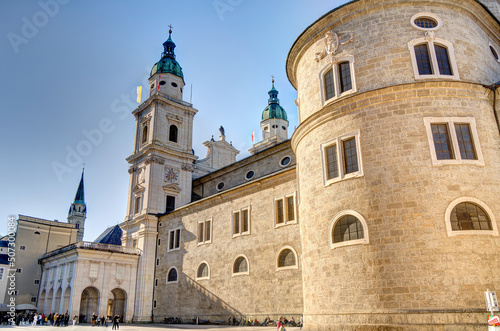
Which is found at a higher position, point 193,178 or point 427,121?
point 193,178

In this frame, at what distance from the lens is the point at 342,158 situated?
56.1 feet

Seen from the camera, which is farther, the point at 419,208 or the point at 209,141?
the point at 209,141

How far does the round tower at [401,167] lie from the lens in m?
14.0

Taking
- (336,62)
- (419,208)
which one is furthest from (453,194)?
(336,62)

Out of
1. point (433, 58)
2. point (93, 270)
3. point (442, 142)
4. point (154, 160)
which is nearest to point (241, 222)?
point (93, 270)

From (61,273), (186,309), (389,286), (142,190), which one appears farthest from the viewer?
(142,190)

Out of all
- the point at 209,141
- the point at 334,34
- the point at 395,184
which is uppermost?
the point at 209,141

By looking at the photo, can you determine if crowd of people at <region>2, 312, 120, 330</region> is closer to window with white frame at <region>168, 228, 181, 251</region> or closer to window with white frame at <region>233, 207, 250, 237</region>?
window with white frame at <region>168, 228, 181, 251</region>

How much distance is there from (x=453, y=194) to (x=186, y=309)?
1047 inches

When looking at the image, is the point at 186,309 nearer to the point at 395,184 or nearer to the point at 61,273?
the point at 61,273

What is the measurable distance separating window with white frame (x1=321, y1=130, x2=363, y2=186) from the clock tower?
28.6 meters

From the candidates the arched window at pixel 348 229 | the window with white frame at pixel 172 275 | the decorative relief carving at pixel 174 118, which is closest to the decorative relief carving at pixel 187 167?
the decorative relief carving at pixel 174 118

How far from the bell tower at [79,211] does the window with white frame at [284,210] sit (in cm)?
8596

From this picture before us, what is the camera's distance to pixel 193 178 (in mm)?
50062
